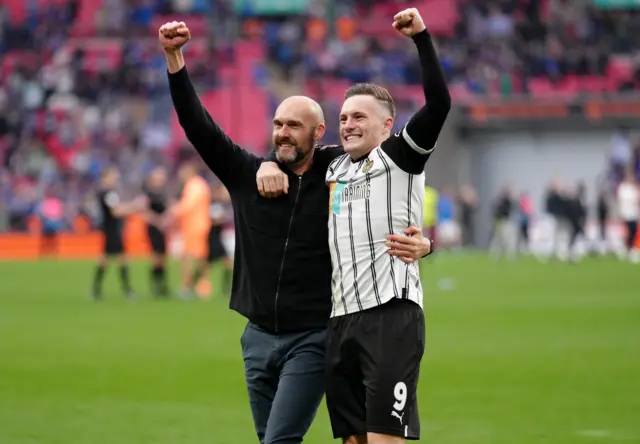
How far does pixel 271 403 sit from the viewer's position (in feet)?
20.0

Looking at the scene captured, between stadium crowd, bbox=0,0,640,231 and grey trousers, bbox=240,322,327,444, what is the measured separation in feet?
113

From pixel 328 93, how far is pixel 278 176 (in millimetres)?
37633

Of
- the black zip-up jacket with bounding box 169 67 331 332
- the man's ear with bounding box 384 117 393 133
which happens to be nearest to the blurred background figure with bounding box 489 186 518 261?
the black zip-up jacket with bounding box 169 67 331 332

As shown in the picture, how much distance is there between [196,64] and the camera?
44281mm

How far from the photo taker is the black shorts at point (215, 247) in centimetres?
2216

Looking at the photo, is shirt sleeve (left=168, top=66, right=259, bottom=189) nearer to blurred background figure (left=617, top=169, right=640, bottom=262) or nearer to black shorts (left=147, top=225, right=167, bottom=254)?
black shorts (left=147, top=225, right=167, bottom=254)

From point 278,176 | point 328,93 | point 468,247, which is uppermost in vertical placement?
point 328,93

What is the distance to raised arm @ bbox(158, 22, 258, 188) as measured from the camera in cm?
595

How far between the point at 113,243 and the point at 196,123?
16.7 metres

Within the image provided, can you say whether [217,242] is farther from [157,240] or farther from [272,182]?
[272,182]

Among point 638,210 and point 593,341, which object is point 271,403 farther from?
point 638,210

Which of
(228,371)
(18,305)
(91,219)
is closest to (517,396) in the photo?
(228,371)

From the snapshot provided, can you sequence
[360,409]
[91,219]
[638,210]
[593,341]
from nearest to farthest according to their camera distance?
1. [360,409]
2. [593,341]
3. [638,210]
4. [91,219]

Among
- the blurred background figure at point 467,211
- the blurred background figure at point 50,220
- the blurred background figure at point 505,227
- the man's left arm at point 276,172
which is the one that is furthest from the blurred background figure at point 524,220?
the man's left arm at point 276,172
